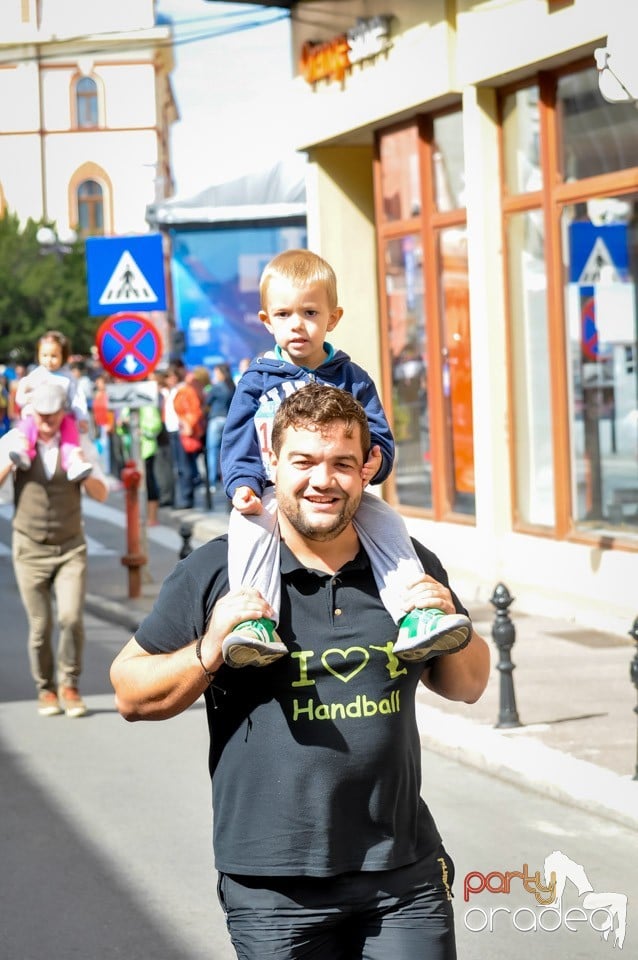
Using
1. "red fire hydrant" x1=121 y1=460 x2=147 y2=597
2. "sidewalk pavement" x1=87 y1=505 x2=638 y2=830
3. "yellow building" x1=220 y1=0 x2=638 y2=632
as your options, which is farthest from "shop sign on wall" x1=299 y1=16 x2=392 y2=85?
"sidewalk pavement" x1=87 y1=505 x2=638 y2=830

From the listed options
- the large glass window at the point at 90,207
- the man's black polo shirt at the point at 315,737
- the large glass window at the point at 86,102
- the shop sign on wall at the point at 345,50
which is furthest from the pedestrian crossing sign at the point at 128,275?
the large glass window at the point at 90,207

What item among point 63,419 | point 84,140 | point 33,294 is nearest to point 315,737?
point 63,419

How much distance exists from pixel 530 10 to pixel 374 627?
1072 cm

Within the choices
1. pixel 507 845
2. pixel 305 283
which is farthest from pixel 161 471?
pixel 305 283

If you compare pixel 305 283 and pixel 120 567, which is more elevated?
pixel 305 283

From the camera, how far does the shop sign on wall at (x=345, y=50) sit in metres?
16.5

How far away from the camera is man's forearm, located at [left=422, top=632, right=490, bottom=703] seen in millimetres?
3756

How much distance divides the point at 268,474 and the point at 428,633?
57.5 inches

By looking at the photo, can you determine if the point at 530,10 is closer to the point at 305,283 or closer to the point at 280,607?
the point at 305,283

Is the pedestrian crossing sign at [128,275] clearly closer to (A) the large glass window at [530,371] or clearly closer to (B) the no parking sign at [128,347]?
(B) the no parking sign at [128,347]

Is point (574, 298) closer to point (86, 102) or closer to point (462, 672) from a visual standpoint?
point (462, 672)

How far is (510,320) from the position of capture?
14.8m

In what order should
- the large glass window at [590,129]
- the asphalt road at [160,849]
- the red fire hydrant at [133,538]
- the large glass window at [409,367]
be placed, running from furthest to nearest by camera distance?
the large glass window at [409,367] < the red fire hydrant at [133,538] < the large glass window at [590,129] < the asphalt road at [160,849]

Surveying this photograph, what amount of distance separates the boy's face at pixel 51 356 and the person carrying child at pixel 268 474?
5449mm
